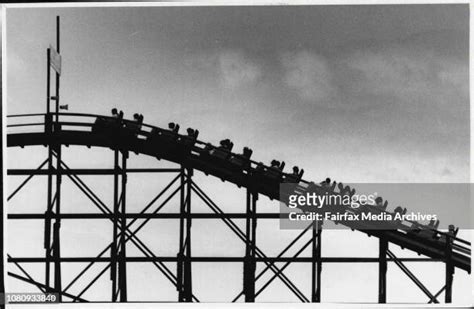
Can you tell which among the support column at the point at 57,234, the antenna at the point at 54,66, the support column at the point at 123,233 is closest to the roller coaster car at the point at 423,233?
the support column at the point at 123,233

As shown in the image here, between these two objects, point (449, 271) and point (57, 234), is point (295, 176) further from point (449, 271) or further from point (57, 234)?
point (57, 234)

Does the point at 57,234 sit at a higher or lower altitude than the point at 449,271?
higher

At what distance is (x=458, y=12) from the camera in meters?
15.0

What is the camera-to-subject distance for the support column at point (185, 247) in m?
17.2

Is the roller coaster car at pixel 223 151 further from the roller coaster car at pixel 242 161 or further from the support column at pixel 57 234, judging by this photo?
the support column at pixel 57 234

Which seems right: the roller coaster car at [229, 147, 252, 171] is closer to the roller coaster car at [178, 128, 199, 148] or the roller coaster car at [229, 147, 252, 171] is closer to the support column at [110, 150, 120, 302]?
the roller coaster car at [178, 128, 199, 148]

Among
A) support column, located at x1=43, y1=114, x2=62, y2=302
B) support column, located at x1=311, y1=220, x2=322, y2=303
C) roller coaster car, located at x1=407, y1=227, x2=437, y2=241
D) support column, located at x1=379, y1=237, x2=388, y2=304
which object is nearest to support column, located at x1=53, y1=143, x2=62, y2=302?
support column, located at x1=43, y1=114, x2=62, y2=302

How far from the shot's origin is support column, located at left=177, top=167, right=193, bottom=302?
17203 mm

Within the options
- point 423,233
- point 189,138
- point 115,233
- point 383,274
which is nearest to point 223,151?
point 189,138

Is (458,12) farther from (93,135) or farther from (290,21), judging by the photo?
(93,135)

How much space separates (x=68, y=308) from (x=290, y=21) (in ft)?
19.0

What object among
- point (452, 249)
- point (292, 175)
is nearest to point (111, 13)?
point (292, 175)

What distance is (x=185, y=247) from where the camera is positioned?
688 inches

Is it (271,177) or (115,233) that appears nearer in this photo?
(271,177)
